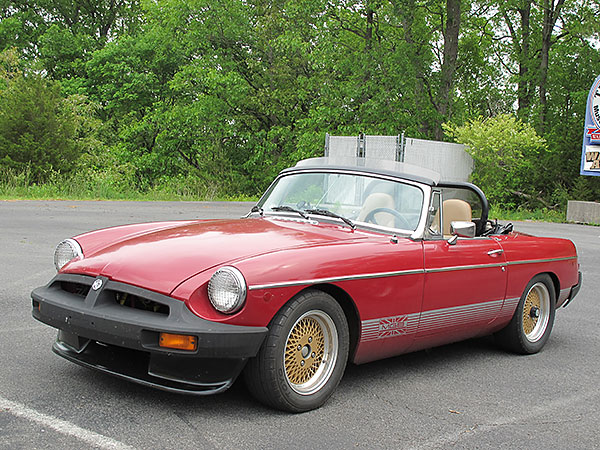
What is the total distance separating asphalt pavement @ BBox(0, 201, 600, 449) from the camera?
344 centimetres

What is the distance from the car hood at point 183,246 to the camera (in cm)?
382

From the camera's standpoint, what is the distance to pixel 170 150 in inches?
1646

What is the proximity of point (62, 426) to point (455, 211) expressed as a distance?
362 centimetres

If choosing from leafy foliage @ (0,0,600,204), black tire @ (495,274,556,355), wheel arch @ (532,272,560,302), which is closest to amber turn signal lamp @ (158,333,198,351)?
black tire @ (495,274,556,355)

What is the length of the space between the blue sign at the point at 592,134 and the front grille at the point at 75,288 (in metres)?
22.6

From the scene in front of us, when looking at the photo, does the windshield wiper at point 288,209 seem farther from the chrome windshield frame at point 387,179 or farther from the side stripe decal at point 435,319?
the side stripe decal at point 435,319

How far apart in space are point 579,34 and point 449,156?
49.4 feet

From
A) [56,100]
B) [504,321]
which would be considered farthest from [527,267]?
[56,100]

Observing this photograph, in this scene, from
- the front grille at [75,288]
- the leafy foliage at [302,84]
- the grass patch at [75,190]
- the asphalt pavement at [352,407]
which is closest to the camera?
the asphalt pavement at [352,407]

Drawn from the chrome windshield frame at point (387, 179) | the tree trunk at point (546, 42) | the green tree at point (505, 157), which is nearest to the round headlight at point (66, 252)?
the chrome windshield frame at point (387, 179)

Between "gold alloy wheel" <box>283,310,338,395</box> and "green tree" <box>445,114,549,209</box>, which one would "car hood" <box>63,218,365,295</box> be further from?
"green tree" <box>445,114,549,209</box>

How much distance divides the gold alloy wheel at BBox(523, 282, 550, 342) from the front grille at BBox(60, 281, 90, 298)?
358 cm

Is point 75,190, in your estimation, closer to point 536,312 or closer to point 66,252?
point 66,252

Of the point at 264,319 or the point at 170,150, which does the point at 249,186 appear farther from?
the point at 264,319
